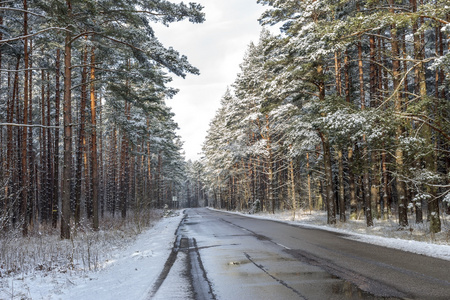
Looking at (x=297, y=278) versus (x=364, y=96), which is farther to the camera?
(x=364, y=96)

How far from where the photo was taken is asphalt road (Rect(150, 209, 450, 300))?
5.57m

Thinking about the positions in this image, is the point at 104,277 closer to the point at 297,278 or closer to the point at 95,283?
the point at 95,283

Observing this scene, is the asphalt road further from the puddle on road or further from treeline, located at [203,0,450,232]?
treeline, located at [203,0,450,232]

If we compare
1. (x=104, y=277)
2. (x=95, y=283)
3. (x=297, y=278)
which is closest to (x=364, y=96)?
(x=297, y=278)

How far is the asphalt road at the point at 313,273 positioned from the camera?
18.3 ft

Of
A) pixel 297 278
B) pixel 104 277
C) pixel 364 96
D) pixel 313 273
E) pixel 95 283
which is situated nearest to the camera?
pixel 297 278

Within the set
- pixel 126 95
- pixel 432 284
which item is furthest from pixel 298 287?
pixel 126 95

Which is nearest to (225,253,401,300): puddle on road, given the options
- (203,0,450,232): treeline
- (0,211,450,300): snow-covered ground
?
(0,211,450,300): snow-covered ground

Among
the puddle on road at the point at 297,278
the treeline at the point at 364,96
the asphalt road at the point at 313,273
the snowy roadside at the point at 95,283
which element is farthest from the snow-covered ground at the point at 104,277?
the treeline at the point at 364,96

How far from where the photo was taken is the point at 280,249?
34.6 feet

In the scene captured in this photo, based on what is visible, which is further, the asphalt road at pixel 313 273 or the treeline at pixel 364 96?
the treeline at pixel 364 96

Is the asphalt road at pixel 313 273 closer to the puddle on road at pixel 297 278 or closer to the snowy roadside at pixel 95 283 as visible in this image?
the puddle on road at pixel 297 278

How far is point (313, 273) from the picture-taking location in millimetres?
7051

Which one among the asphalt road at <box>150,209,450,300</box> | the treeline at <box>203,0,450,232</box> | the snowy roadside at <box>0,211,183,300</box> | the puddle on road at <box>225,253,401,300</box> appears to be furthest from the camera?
the treeline at <box>203,0,450,232</box>
